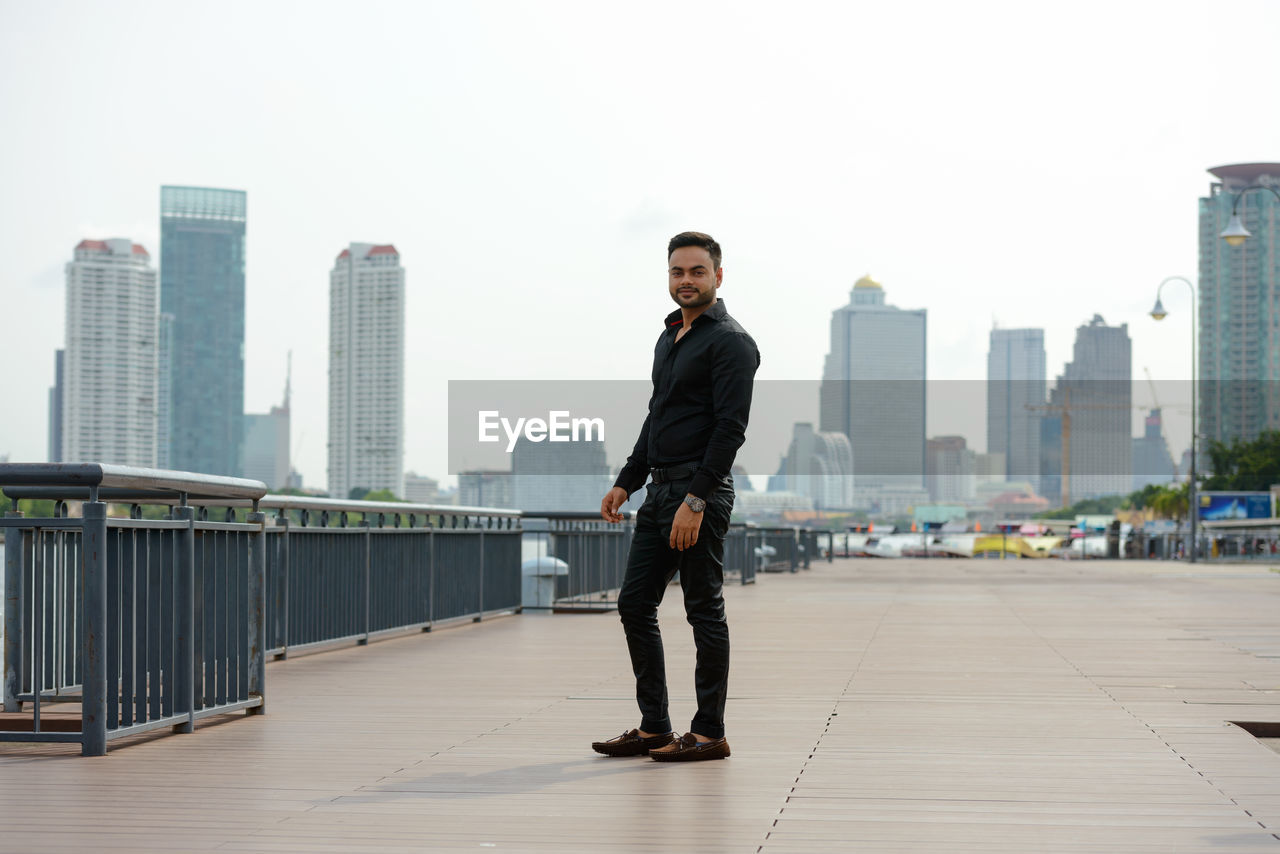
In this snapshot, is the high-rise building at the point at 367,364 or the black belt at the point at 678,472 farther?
the high-rise building at the point at 367,364

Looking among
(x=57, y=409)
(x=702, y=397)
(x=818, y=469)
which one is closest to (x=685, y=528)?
(x=702, y=397)

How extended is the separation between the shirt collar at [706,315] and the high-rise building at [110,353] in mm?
189829

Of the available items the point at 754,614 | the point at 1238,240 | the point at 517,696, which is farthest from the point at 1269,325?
the point at 517,696

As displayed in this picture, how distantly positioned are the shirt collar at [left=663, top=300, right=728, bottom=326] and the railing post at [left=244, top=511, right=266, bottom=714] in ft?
7.51

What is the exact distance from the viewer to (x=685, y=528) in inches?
217

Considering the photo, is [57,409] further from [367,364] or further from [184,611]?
[184,611]

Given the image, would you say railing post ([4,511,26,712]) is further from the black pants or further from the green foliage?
the green foliage

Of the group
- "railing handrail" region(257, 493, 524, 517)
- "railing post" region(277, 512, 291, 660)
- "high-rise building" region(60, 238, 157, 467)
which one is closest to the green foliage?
"railing handrail" region(257, 493, 524, 517)

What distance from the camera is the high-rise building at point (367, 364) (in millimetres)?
193000

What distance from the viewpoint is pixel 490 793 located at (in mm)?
4938

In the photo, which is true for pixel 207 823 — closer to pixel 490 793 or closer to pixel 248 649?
pixel 490 793

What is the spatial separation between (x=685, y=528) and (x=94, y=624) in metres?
2.26

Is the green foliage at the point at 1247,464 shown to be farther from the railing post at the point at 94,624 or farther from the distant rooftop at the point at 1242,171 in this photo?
the railing post at the point at 94,624

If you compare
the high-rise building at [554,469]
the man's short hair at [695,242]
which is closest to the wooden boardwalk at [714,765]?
the man's short hair at [695,242]
